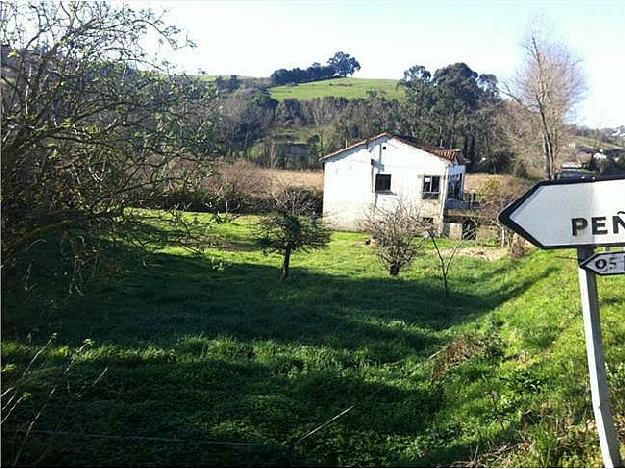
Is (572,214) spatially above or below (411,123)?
below

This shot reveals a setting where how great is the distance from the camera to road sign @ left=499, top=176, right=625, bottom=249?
3496 millimetres

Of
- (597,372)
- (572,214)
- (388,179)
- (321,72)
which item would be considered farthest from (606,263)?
(321,72)

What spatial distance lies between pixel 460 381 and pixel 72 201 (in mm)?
5485

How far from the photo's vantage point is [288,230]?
18109 millimetres

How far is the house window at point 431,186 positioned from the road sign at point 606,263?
33.4 m

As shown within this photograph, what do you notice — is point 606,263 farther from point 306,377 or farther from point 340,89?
point 340,89

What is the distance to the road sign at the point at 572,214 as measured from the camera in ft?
11.5

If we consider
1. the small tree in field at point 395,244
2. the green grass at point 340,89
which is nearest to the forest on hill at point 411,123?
the green grass at point 340,89

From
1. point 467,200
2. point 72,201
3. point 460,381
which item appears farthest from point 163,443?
point 467,200

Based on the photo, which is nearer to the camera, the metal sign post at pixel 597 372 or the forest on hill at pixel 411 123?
the metal sign post at pixel 597 372

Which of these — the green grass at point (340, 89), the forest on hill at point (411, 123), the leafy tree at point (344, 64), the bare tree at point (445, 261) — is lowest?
the bare tree at point (445, 261)

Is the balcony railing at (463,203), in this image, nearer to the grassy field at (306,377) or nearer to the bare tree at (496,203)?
the bare tree at (496,203)

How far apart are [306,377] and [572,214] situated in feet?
17.5

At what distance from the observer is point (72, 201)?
7152 mm
